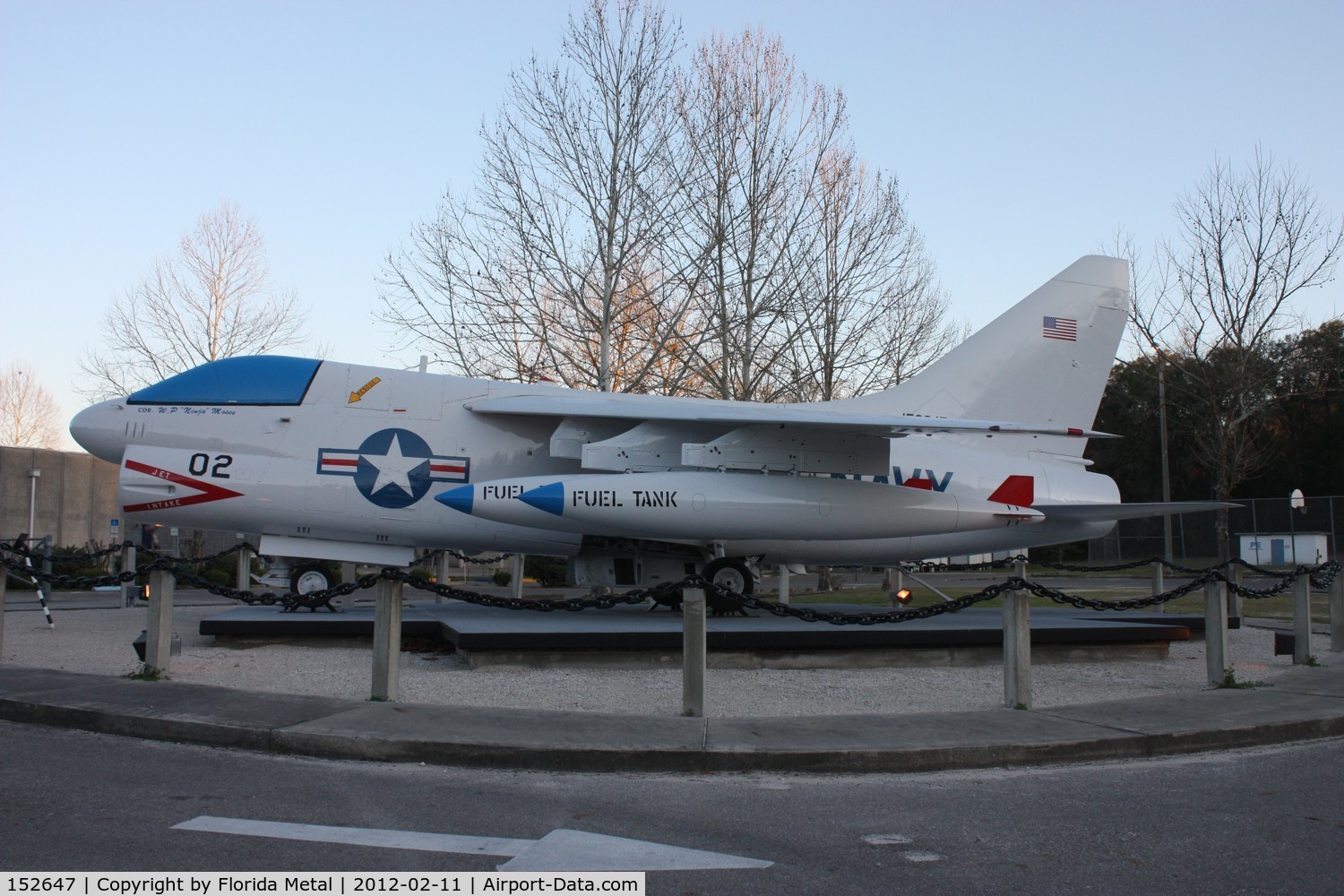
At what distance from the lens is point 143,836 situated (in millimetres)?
4059

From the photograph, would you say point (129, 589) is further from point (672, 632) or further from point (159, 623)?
point (672, 632)

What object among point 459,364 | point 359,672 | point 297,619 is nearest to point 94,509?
point 459,364

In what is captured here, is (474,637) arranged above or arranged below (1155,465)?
below

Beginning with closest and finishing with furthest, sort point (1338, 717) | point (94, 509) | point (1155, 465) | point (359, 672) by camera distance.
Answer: point (1338, 717)
point (359, 672)
point (94, 509)
point (1155, 465)

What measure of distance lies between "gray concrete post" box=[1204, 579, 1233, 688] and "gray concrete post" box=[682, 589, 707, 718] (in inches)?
181

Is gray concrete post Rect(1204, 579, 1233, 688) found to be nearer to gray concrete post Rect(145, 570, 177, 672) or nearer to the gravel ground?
the gravel ground

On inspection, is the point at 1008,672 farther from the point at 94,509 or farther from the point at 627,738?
the point at 94,509

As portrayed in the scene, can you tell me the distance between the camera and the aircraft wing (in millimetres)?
10844

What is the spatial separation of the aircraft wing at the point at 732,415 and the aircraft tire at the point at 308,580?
319 cm

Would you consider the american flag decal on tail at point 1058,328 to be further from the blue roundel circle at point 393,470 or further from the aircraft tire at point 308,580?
the aircraft tire at point 308,580

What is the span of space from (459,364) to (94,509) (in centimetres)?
1464

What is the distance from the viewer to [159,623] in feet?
25.5

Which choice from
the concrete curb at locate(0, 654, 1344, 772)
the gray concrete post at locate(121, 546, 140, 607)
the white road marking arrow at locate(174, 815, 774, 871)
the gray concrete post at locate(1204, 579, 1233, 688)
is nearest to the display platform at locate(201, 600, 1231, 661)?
the gray concrete post at locate(1204, 579, 1233, 688)

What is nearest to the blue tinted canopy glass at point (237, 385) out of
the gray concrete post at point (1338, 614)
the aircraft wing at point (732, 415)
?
the aircraft wing at point (732, 415)
